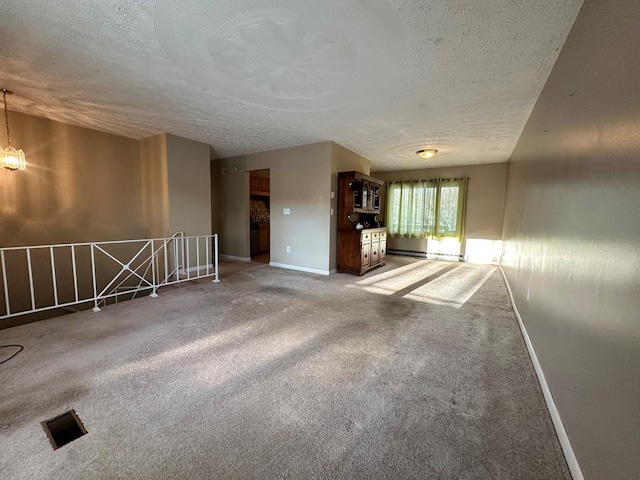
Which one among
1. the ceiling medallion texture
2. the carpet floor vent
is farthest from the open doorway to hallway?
the carpet floor vent

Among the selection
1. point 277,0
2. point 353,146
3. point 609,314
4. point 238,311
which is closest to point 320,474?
point 609,314

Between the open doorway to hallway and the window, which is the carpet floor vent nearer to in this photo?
the open doorway to hallway

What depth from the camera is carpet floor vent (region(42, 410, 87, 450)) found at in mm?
1331

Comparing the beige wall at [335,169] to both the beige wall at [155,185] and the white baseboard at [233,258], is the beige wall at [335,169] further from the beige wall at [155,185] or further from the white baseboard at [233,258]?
the beige wall at [155,185]

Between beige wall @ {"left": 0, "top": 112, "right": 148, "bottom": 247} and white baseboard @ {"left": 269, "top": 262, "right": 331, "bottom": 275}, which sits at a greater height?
beige wall @ {"left": 0, "top": 112, "right": 148, "bottom": 247}

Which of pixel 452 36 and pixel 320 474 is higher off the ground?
pixel 452 36

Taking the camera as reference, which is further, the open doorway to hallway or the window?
the open doorway to hallway

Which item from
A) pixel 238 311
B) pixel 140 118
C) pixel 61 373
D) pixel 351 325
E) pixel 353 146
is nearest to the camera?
pixel 61 373

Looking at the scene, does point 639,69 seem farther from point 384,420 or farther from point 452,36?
point 384,420

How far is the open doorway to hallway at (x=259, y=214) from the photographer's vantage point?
7301mm

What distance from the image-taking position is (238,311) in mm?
3109

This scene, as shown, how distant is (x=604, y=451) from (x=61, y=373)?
3.08 meters

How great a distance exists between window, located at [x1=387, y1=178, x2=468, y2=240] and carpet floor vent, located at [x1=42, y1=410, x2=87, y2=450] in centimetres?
714

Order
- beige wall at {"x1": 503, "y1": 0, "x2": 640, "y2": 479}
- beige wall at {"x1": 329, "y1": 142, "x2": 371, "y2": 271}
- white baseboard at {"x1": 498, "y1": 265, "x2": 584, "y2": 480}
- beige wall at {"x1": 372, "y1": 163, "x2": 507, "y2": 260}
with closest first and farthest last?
1. beige wall at {"x1": 503, "y1": 0, "x2": 640, "y2": 479}
2. white baseboard at {"x1": 498, "y1": 265, "x2": 584, "y2": 480}
3. beige wall at {"x1": 329, "y1": 142, "x2": 371, "y2": 271}
4. beige wall at {"x1": 372, "y1": 163, "x2": 507, "y2": 260}
